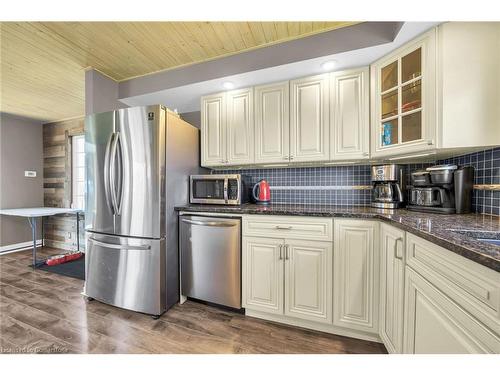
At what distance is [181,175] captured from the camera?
2008 millimetres

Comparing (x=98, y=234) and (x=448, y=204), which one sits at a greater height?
(x=448, y=204)

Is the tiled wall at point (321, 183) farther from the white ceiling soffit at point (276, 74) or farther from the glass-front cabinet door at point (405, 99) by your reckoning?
the white ceiling soffit at point (276, 74)

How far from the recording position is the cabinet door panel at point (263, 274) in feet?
5.43

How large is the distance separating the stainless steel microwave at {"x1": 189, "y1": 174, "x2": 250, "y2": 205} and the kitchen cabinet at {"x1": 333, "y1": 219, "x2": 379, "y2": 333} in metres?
0.94

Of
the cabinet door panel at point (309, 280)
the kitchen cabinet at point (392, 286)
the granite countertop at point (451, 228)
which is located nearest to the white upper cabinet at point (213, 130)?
the granite countertop at point (451, 228)

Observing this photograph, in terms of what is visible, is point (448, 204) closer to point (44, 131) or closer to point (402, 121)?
point (402, 121)

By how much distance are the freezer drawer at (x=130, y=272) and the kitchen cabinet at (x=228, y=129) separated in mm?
1051

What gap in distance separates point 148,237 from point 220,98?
1.59 metres

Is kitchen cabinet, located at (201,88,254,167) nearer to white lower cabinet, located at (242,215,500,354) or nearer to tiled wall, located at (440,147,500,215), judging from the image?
white lower cabinet, located at (242,215,500,354)


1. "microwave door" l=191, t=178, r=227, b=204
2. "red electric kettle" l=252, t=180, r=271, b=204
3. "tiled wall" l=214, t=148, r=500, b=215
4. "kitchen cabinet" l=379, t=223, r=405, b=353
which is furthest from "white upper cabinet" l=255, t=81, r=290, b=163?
"kitchen cabinet" l=379, t=223, r=405, b=353

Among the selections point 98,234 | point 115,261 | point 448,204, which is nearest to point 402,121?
point 448,204

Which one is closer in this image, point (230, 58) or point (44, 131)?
point (230, 58)

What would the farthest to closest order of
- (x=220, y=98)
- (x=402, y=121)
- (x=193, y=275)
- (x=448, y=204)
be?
(x=220, y=98), (x=193, y=275), (x=402, y=121), (x=448, y=204)
